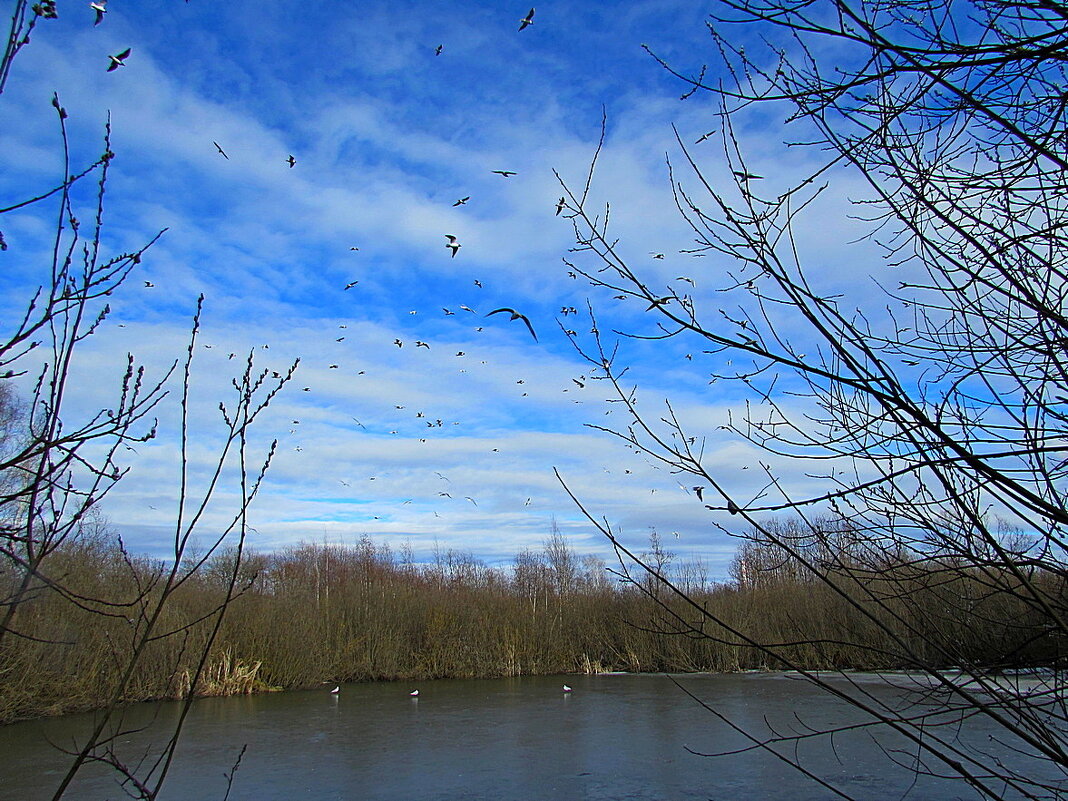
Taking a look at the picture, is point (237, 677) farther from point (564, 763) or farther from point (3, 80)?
point (3, 80)

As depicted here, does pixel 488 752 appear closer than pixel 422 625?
Yes

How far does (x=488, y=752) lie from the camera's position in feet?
39.0

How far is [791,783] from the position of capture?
31.5ft

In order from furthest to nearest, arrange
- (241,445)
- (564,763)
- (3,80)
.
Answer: (564,763) → (241,445) → (3,80)

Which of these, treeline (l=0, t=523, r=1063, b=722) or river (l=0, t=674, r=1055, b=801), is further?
treeline (l=0, t=523, r=1063, b=722)

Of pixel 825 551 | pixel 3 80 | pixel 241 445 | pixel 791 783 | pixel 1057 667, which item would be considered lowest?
pixel 791 783

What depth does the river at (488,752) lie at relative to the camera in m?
9.40

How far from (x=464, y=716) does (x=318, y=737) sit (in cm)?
346

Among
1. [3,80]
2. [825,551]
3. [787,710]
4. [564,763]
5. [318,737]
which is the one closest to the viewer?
[3,80]

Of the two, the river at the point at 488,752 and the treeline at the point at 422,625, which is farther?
the treeline at the point at 422,625

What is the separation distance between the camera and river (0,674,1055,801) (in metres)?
9.40

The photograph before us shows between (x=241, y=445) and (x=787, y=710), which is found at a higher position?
(x=241, y=445)

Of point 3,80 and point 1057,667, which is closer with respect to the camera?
point 3,80

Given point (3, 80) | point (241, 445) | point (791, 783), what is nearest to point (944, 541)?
point (241, 445)
